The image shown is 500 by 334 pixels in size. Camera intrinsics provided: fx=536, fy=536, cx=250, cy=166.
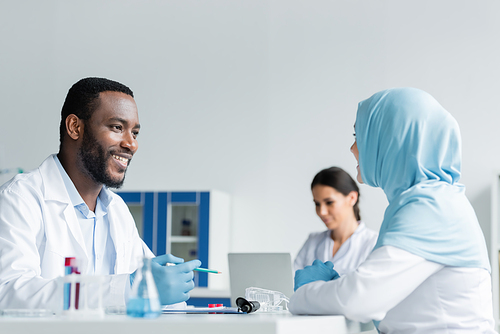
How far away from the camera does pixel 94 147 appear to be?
210 centimetres

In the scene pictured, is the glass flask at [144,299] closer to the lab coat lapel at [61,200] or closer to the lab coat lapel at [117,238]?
the lab coat lapel at [61,200]

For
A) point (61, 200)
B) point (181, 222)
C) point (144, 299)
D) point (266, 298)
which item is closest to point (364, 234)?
point (181, 222)

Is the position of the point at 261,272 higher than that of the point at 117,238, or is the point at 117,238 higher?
the point at 117,238

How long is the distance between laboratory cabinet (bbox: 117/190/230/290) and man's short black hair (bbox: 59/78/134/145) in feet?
7.64

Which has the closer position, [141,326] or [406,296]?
[141,326]

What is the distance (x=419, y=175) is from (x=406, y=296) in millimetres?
329

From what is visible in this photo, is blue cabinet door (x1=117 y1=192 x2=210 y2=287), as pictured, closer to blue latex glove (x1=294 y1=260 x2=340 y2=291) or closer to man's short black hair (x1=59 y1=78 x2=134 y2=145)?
man's short black hair (x1=59 y1=78 x2=134 y2=145)

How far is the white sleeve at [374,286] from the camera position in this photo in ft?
4.03

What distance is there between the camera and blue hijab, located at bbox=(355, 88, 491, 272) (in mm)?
1314

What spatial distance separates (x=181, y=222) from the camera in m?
4.54

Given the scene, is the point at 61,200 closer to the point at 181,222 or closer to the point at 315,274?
the point at 315,274

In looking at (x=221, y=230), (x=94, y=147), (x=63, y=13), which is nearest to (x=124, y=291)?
(x=94, y=147)

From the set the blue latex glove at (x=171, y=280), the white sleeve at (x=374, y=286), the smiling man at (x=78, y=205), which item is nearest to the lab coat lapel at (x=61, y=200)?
the smiling man at (x=78, y=205)

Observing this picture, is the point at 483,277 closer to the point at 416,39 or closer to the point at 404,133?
the point at 404,133
